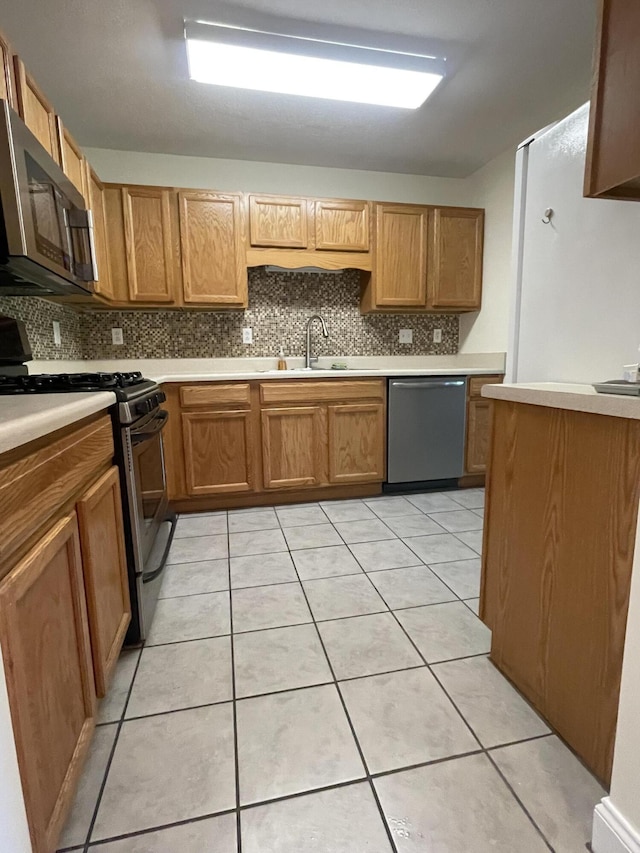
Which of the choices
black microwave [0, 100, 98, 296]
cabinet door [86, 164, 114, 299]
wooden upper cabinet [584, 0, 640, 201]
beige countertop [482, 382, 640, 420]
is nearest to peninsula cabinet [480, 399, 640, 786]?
beige countertop [482, 382, 640, 420]

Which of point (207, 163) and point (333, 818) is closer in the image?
point (333, 818)

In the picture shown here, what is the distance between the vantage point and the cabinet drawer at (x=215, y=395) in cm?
259

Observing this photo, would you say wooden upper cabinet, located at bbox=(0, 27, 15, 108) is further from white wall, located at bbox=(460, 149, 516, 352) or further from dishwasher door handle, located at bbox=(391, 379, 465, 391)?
white wall, located at bbox=(460, 149, 516, 352)

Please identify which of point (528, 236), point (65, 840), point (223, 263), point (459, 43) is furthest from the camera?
point (223, 263)

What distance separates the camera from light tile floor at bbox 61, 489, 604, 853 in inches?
34.5

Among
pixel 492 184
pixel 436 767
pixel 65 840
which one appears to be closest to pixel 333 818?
pixel 436 767

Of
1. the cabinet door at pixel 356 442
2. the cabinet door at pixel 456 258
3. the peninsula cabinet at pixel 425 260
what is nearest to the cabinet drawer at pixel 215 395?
the cabinet door at pixel 356 442

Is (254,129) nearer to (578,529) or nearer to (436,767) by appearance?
(578,529)

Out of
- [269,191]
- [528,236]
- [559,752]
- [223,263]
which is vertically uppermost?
[269,191]

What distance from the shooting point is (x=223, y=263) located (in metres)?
2.83

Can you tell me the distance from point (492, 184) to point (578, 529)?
3.04m

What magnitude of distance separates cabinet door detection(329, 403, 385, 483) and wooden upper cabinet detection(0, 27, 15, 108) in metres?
2.06

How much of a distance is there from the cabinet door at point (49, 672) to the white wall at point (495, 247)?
2.97 metres

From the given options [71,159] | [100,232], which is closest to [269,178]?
[100,232]
